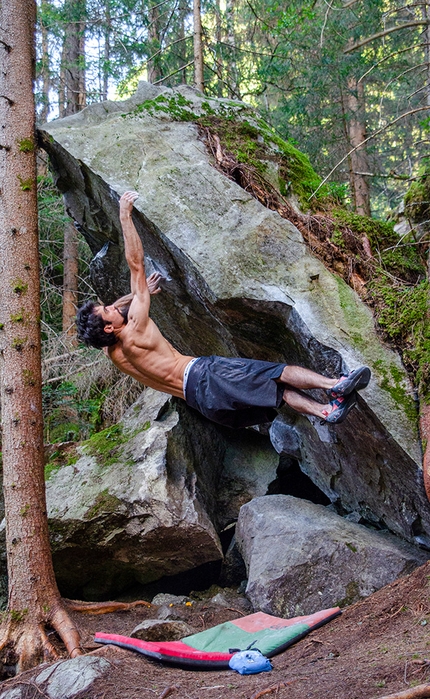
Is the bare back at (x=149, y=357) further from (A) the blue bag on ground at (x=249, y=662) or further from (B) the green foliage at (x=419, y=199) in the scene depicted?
(B) the green foliage at (x=419, y=199)

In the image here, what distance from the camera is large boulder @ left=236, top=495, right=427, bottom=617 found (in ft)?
18.0

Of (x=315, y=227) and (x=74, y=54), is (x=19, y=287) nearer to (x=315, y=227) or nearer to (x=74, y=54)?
(x=315, y=227)

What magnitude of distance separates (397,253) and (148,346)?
10.5 ft

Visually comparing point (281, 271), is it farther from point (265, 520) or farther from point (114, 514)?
point (114, 514)

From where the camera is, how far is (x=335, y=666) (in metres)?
3.67

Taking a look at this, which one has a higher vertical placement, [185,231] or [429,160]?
[429,160]

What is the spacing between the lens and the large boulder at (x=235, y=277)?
5.39 m

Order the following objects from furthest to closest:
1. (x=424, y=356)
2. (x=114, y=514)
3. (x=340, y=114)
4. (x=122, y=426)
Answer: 1. (x=340, y=114)
2. (x=122, y=426)
3. (x=114, y=514)
4. (x=424, y=356)

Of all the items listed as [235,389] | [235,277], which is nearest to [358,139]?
[235,277]

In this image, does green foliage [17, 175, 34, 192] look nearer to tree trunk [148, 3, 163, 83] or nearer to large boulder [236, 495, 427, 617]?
large boulder [236, 495, 427, 617]

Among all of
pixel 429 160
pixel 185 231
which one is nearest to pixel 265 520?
pixel 185 231

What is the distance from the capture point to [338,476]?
265 inches

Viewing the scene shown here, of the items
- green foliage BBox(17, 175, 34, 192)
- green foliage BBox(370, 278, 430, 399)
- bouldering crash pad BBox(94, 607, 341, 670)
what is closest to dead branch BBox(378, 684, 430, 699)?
bouldering crash pad BBox(94, 607, 341, 670)

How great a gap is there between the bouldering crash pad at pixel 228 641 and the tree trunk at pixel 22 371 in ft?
2.80
